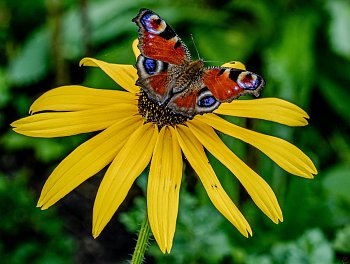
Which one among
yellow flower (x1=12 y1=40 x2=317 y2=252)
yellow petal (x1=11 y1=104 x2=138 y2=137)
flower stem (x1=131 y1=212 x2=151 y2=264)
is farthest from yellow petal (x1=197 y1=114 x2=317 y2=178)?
flower stem (x1=131 y1=212 x2=151 y2=264)

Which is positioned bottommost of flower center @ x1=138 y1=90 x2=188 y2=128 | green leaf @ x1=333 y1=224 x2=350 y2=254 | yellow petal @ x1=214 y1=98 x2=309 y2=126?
green leaf @ x1=333 y1=224 x2=350 y2=254

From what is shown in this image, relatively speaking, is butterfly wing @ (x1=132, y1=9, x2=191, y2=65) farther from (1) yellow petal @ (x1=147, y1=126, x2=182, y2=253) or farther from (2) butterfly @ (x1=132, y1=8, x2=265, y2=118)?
(1) yellow petal @ (x1=147, y1=126, x2=182, y2=253)

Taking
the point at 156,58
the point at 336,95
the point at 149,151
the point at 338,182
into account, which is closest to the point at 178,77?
the point at 156,58

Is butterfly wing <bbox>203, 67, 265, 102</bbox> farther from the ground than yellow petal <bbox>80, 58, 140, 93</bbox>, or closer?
farther from the ground

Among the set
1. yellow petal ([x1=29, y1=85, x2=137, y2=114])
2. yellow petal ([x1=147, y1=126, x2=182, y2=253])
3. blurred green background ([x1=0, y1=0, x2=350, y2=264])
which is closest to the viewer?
yellow petal ([x1=147, y1=126, x2=182, y2=253])

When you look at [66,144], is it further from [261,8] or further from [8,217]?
[261,8]

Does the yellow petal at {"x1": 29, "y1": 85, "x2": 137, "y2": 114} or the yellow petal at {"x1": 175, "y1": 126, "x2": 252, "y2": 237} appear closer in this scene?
the yellow petal at {"x1": 175, "y1": 126, "x2": 252, "y2": 237}

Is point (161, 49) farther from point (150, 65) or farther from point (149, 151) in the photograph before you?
point (149, 151)
